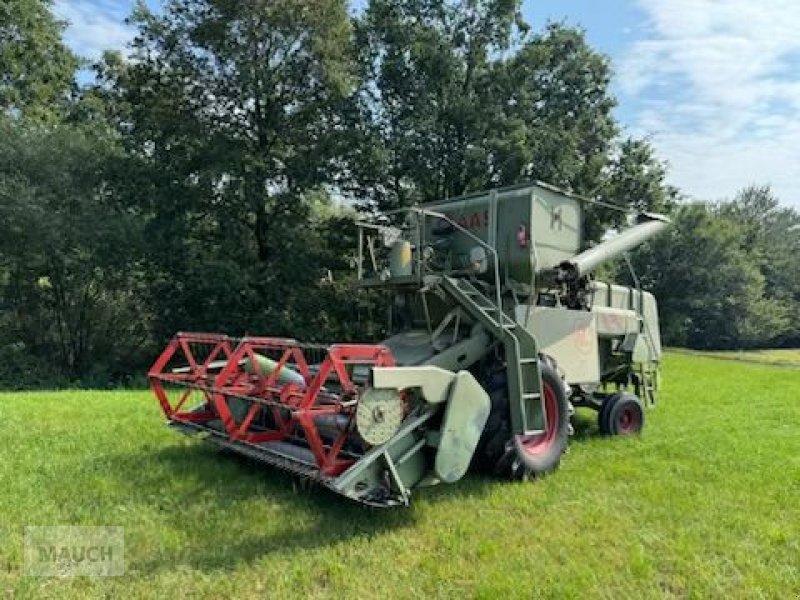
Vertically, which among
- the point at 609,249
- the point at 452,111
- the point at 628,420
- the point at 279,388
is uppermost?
the point at 452,111

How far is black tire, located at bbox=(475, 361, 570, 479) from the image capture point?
5.95 metres

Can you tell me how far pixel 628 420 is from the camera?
27.3ft

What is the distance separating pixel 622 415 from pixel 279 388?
4.42m

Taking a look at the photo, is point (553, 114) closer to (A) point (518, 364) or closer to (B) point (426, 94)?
(B) point (426, 94)

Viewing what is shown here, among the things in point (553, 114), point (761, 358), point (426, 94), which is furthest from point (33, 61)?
point (761, 358)

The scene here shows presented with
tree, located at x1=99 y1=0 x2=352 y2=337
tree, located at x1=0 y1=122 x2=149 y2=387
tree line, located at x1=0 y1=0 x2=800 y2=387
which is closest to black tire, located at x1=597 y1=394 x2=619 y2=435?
tree line, located at x1=0 y1=0 x2=800 y2=387

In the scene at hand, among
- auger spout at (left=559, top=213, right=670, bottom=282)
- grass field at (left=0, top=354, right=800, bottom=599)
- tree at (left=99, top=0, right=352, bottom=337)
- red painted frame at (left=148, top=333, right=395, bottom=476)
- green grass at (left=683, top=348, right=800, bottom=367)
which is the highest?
tree at (left=99, top=0, right=352, bottom=337)

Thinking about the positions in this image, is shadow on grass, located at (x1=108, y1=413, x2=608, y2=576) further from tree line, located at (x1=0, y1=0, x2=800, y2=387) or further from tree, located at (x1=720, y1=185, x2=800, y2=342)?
tree, located at (x1=720, y1=185, x2=800, y2=342)

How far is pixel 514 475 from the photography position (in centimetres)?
599

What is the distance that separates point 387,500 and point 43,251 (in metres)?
14.3

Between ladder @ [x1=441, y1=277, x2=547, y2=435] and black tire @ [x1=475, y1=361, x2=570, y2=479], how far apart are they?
105 mm

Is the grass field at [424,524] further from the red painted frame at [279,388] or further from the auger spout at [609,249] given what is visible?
the auger spout at [609,249]

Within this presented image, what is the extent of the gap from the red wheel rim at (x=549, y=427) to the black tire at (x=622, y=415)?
1910 millimetres

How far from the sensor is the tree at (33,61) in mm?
20781
